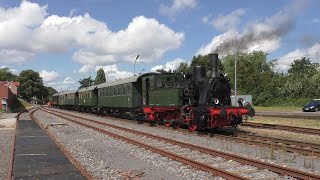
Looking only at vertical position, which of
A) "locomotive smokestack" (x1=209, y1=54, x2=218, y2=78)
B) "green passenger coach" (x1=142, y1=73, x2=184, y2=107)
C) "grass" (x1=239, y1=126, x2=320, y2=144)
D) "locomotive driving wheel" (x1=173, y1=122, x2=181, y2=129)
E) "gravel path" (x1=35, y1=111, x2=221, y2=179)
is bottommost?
"gravel path" (x1=35, y1=111, x2=221, y2=179)

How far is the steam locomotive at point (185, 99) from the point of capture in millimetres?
16922

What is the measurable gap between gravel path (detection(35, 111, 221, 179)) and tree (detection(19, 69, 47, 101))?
117m

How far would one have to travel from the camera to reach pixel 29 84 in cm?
12638

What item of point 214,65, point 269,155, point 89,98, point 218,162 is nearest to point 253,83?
point 89,98

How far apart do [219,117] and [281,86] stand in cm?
5177

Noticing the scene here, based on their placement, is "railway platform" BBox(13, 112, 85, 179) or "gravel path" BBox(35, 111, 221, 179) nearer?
"railway platform" BBox(13, 112, 85, 179)

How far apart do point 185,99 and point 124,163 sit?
849 cm

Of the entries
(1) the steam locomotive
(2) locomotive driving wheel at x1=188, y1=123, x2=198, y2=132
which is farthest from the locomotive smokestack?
(2) locomotive driving wheel at x1=188, y1=123, x2=198, y2=132

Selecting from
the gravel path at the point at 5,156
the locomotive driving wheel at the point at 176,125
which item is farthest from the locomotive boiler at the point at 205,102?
the gravel path at the point at 5,156

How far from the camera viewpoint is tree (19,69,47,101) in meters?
126

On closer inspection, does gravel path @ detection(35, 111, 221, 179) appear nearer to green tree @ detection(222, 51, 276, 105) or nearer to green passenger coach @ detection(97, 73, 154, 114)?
green passenger coach @ detection(97, 73, 154, 114)

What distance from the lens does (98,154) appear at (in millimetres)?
12484

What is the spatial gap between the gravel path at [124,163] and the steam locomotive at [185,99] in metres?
4.14

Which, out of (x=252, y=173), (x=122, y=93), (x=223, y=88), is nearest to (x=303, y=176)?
(x=252, y=173)
